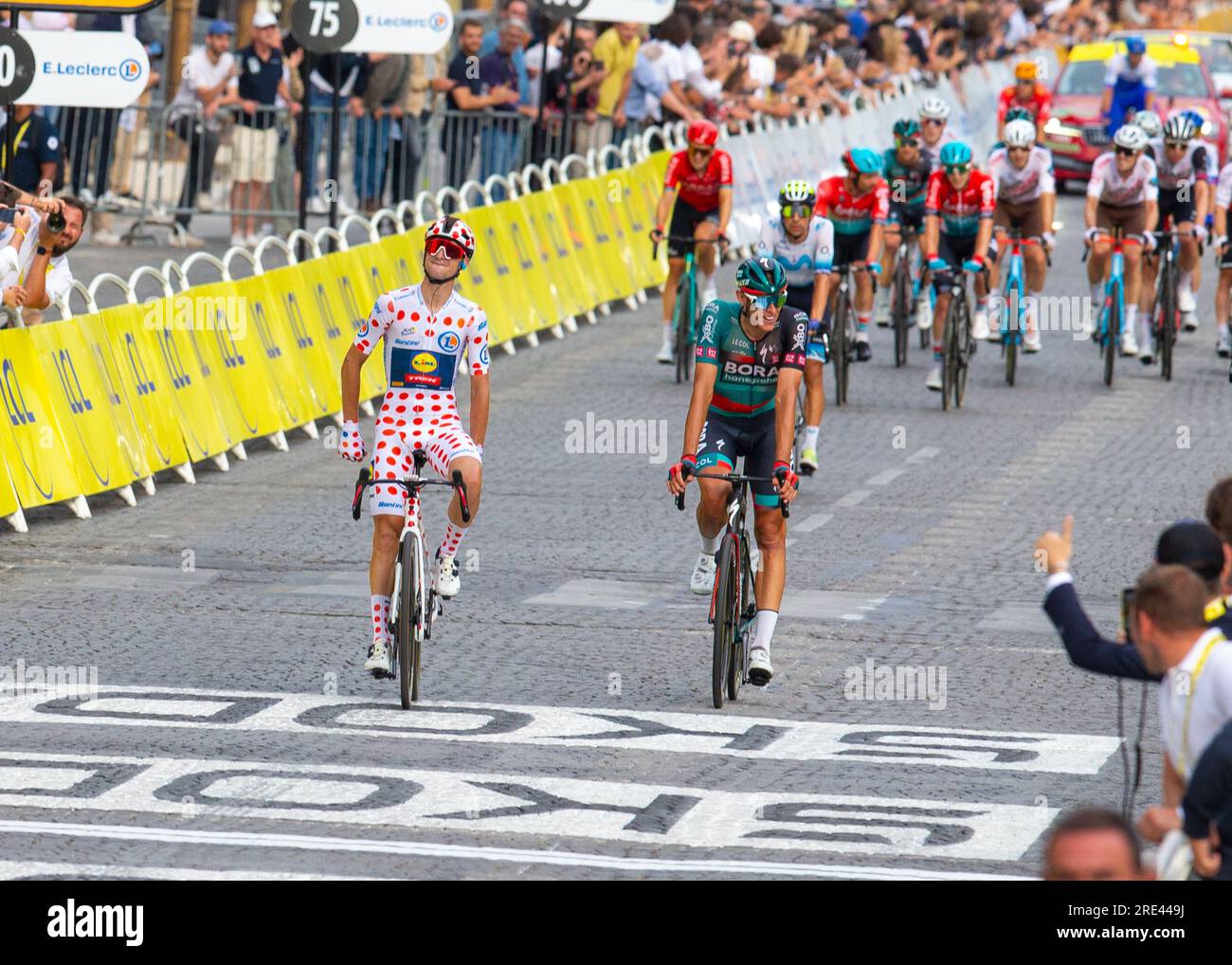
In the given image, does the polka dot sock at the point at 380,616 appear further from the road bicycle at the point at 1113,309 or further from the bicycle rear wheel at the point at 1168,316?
the bicycle rear wheel at the point at 1168,316

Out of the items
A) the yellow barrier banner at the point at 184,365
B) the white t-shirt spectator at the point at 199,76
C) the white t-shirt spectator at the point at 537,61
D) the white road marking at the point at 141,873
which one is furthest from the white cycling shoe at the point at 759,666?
the white t-shirt spectator at the point at 537,61

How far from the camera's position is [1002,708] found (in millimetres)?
10984

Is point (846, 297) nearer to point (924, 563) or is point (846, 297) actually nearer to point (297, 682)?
point (924, 563)

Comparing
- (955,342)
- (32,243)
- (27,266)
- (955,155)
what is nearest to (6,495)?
(27,266)

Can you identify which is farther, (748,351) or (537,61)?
(537,61)

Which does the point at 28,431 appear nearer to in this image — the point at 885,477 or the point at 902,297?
the point at 885,477

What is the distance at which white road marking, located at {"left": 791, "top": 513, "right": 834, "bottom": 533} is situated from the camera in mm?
15398

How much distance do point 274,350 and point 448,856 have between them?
1023 cm

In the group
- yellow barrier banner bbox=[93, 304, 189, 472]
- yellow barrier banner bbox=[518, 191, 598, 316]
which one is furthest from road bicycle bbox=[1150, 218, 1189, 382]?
yellow barrier banner bbox=[93, 304, 189, 472]

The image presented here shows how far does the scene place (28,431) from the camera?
14781 mm

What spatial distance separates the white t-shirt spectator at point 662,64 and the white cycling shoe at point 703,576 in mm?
18574

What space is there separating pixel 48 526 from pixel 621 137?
15751 millimetres
